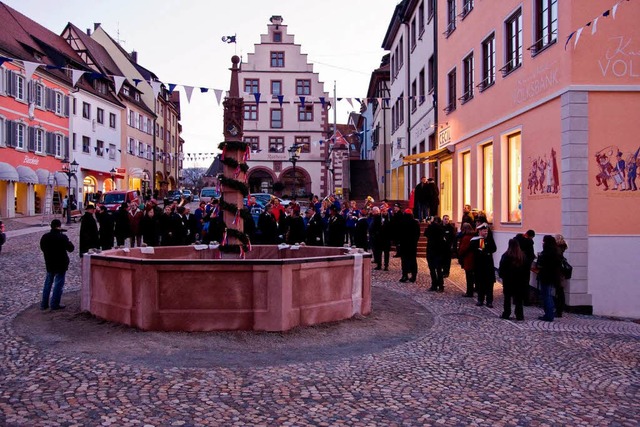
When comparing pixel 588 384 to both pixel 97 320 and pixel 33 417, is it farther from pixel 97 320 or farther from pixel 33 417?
pixel 97 320

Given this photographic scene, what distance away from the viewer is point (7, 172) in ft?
113

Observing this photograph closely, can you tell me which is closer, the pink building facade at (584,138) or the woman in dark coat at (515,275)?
the woman in dark coat at (515,275)

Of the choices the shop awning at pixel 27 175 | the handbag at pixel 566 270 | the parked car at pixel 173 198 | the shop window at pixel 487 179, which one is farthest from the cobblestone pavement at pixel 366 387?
the shop awning at pixel 27 175

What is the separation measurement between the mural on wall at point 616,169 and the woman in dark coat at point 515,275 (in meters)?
3.16

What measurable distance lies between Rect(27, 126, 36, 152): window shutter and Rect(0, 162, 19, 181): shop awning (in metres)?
3.66

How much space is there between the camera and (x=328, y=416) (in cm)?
596

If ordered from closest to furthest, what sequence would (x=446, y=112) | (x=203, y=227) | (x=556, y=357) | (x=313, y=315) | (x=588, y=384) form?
(x=588, y=384) → (x=556, y=357) → (x=313, y=315) → (x=203, y=227) → (x=446, y=112)

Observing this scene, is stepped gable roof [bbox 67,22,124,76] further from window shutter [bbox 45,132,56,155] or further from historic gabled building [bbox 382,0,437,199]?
historic gabled building [bbox 382,0,437,199]

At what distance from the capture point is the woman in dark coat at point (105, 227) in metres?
17.4

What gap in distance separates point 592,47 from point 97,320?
11229 mm

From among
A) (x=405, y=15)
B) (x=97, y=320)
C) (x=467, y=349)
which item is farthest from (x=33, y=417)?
(x=405, y=15)

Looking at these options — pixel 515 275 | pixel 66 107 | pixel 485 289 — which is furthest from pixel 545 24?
Answer: pixel 66 107

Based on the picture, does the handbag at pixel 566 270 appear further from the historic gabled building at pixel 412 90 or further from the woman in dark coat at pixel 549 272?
the historic gabled building at pixel 412 90

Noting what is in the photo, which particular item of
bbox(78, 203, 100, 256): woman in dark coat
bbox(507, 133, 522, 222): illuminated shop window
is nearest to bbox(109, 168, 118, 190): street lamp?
bbox(78, 203, 100, 256): woman in dark coat
